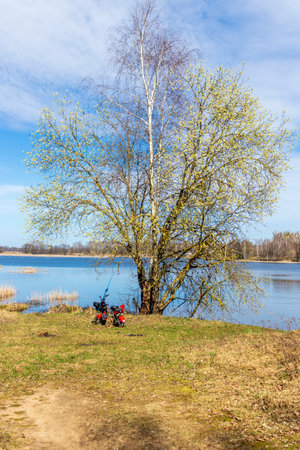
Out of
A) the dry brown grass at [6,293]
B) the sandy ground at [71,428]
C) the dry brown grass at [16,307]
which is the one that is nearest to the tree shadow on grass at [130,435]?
the sandy ground at [71,428]

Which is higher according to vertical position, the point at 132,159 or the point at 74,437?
the point at 132,159

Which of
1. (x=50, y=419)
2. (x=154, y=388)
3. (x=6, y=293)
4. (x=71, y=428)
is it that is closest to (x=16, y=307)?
(x=6, y=293)

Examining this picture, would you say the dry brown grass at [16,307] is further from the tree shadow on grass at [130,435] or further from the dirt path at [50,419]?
Answer: the tree shadow on grass at [130,435]

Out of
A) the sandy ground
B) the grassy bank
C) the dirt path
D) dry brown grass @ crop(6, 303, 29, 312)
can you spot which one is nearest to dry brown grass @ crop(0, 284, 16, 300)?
dry brown grass @ crop(6, 303, 29, 312)

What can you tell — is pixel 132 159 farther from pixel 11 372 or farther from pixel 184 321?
pixel 11 372

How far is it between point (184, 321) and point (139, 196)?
639cm

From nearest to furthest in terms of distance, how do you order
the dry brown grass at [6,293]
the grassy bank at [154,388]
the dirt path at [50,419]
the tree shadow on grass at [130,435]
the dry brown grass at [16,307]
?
1. the tree shadow on grass at [130,435]
2. the dirt path at [50,419]
3. the grassy bank at [154,388]
4. the dry brown grass at [16,307]
5. the dry brown grass at [6,293]

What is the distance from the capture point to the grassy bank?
17.7 ft

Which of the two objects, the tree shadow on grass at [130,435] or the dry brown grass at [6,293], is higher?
the tree shadow on grass at [130,435]

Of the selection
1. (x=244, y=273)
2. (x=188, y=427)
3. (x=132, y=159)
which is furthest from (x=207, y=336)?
(x=132, y=159)

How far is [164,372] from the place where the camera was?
8.63m

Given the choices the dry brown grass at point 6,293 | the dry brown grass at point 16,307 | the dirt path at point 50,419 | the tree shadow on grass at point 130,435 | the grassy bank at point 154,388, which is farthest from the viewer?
the dry brown grass at point 6,293

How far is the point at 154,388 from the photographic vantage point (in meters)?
7.53

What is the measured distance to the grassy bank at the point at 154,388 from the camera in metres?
5.41
